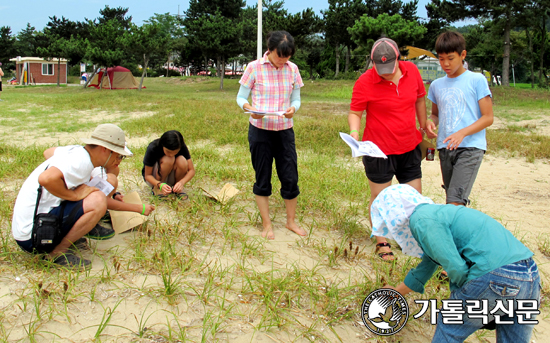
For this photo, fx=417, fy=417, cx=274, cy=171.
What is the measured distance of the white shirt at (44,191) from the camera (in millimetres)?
2479

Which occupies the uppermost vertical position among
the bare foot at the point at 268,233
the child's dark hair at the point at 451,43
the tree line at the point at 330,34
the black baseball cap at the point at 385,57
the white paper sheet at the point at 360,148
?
the tree line at the point at 330,34

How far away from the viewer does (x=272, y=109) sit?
3150 millimetres

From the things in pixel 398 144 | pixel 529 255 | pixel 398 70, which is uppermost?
pixel 398 70

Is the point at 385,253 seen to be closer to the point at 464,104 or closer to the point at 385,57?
the point at 464,104

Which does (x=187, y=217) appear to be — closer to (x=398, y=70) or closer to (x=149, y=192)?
(x=149, y=192)

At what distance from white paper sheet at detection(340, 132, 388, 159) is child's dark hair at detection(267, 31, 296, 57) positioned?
0.79 m

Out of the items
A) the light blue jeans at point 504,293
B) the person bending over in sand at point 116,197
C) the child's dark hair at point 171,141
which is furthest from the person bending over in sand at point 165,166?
the light blue jeans at point 504,293

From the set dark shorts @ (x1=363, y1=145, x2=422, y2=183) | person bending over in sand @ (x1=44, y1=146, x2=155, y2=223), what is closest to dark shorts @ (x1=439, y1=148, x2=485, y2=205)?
dark shorts @ (x1=363, y1=145, x2=422, y2=183)

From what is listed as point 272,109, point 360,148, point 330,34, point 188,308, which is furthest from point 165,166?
point 330,34

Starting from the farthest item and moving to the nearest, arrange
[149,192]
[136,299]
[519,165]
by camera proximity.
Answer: [519,165], [149,192], [136,299]

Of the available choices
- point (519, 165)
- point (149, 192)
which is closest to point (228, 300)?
point (149, 192)

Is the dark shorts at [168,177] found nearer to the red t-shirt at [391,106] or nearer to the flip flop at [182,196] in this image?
the flip flop at [182,196]

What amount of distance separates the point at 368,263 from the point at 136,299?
5.17 feet

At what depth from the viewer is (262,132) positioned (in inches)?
124
